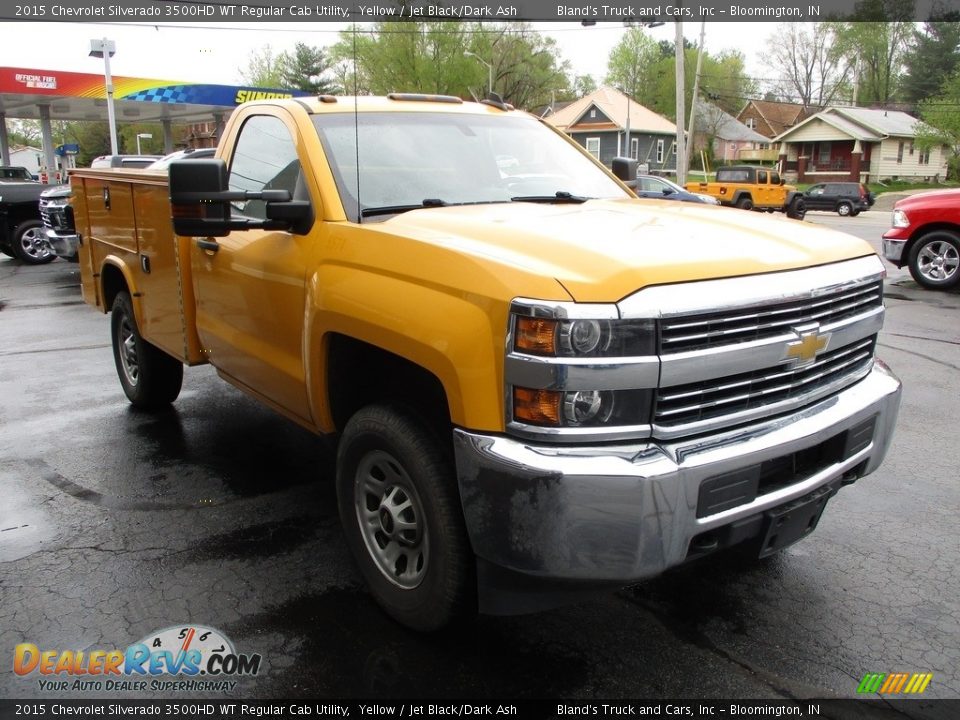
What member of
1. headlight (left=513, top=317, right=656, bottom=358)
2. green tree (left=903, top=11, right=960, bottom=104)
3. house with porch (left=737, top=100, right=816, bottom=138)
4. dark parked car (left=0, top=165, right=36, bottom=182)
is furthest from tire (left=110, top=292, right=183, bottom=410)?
house with porch (left=737, top=100, right=816, bottom=138)

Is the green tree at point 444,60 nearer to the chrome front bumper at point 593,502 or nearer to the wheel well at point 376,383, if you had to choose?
the wheel well at point 376,383

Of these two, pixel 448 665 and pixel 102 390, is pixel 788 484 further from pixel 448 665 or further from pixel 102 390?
pixel 102 390

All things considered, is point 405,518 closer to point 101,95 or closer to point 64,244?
point 64,244

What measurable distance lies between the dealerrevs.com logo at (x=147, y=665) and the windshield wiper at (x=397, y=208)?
5.91 feet

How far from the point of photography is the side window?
374 cm

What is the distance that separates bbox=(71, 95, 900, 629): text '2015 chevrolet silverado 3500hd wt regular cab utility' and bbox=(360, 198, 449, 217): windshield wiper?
1 centimetres

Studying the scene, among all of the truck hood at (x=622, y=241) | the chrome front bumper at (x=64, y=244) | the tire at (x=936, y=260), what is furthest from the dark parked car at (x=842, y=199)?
the truck hood at (x=622, y=241)

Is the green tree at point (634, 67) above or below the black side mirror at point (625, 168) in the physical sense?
above

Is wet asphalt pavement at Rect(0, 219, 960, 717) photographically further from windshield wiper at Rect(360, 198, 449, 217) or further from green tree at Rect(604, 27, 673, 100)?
green tree at Rect(604, 27, 673, 100)

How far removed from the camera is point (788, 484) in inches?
104

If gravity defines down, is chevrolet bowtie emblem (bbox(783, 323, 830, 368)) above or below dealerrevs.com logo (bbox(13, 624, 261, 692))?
above

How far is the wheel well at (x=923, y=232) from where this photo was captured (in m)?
10.8

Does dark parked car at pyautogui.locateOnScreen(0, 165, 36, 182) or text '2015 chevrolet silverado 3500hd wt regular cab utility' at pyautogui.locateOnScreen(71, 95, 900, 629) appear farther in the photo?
dark parked car at pyautogui.locateOnScreen(0, 165, 36, 182)

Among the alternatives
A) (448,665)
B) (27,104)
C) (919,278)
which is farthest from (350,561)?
(27,104)
